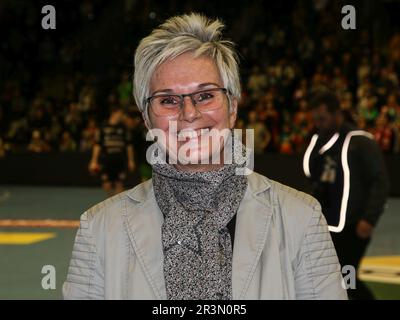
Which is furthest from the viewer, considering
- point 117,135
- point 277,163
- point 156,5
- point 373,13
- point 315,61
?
point 156,5

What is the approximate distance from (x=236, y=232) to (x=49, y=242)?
8.08m

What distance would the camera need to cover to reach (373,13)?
22.3 meters

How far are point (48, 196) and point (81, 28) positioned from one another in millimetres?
10729

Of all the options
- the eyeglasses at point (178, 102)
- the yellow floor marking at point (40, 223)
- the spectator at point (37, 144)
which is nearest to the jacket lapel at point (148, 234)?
the eyeglasses at point (178, 102)

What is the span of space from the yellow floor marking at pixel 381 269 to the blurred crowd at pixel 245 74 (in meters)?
5.81

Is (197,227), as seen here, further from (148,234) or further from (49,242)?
(49,242)

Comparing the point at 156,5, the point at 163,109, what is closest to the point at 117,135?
the point at 163,109

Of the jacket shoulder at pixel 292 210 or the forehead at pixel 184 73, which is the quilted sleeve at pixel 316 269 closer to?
the jacket shoulder at pixel 292 210

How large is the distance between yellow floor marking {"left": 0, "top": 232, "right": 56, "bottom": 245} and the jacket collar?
803 cm

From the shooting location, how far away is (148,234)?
2340mm

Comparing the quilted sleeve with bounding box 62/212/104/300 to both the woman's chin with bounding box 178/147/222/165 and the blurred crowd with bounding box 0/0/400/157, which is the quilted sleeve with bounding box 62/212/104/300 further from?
the blurred crowd with bounding box 0/0/400/157

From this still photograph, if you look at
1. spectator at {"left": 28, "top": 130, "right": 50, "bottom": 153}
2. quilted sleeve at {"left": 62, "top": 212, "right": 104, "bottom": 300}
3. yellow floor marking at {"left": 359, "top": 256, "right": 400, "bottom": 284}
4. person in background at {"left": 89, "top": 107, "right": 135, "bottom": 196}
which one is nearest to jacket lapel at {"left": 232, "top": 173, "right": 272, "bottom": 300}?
quilted sleeve at {"left": 62, "top": 212, "right": 104, "bottom": 300}
